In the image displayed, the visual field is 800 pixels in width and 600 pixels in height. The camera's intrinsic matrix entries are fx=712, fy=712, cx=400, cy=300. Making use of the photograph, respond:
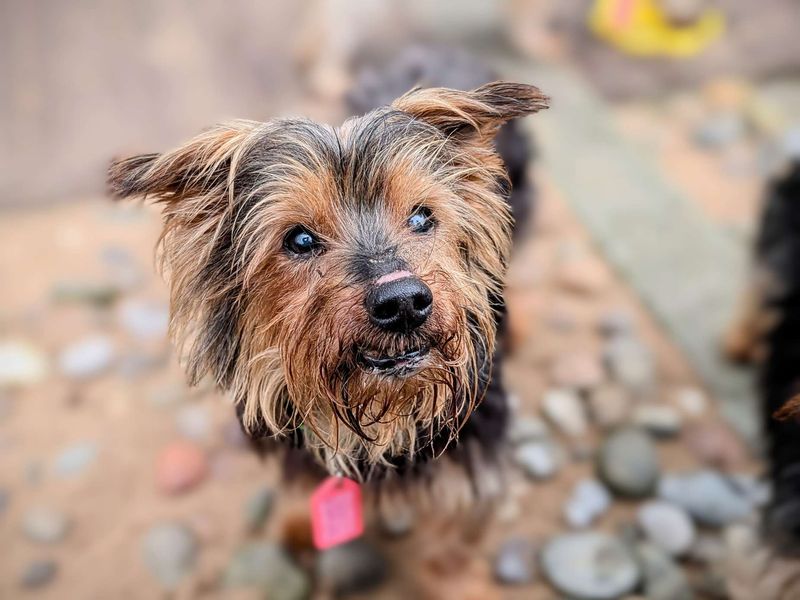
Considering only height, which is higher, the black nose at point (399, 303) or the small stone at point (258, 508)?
the black nose at point (399, 303)

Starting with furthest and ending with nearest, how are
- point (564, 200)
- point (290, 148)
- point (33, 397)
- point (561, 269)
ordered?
point (564, 200), point (561, 269), point (33, 397), point (290, 148)

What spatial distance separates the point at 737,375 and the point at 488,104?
3123mm

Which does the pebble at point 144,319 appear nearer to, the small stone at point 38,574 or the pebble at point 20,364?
the pebble at point 20,364

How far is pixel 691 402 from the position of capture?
4.34m

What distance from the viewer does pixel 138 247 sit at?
→ 5477 mm

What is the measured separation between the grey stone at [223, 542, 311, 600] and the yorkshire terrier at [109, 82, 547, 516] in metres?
1.23

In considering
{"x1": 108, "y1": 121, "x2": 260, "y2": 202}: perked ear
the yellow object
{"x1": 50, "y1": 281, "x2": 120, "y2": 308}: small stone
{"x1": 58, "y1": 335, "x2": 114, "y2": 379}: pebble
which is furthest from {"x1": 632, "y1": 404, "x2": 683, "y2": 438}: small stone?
the yellow object

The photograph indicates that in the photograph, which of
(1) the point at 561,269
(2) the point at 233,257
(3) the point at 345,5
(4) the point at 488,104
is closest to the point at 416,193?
→ (4) the point at 488,104

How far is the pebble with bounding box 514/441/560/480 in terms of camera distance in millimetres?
3943

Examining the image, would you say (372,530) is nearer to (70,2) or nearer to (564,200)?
(564,200)

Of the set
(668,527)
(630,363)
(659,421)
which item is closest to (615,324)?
(630,363)

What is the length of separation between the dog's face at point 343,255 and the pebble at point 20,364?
2566 mm

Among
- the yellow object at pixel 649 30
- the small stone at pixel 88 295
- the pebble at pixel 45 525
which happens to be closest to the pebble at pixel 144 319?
the small stone at pixel 88 295

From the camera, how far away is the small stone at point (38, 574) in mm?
3611
